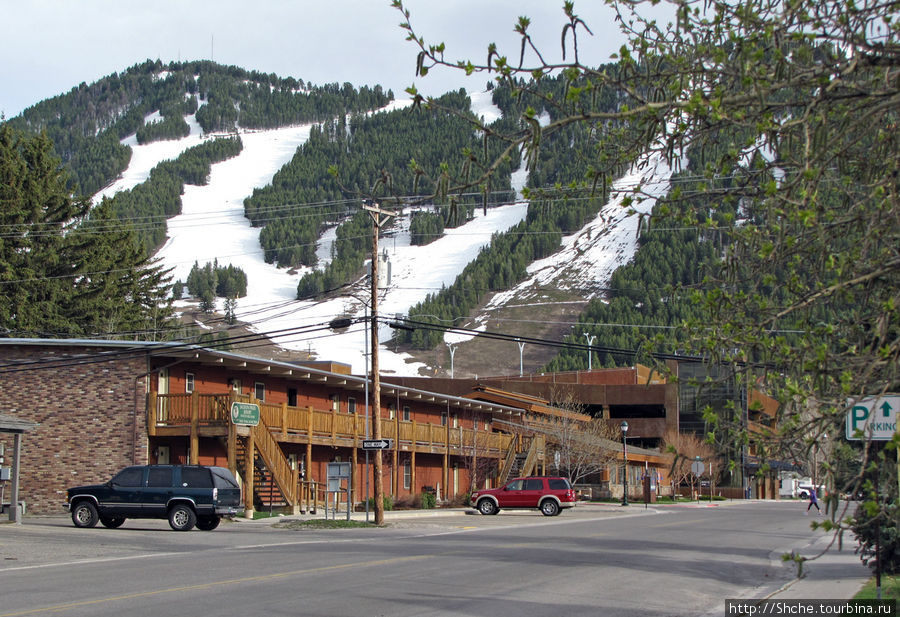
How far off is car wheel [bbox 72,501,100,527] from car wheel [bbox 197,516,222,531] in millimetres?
2920

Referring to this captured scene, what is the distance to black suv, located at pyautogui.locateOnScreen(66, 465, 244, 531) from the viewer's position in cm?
2789

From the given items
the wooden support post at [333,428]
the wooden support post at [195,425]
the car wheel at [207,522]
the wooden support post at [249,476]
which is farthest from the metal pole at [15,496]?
the wooden support post at [333,428]

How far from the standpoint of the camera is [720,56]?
7.00m

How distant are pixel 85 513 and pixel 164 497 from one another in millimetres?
2650

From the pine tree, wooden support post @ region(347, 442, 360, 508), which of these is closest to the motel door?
wooden support post @ region(347, 442, 360, 508)

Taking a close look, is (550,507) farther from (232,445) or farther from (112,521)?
(112,521)

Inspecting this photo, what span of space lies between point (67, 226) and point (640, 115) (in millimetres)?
63313

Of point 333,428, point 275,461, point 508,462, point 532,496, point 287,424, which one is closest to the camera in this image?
point 275,461

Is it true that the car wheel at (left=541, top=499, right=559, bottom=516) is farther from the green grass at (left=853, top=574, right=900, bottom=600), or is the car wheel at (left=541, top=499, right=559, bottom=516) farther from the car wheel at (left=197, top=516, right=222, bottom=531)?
the green grass at (left=853, top=574, right=900, bottom=600)

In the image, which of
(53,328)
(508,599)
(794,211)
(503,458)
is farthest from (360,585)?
(53,328)

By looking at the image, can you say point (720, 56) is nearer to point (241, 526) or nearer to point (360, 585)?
point (360, 585)

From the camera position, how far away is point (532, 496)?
1694 inches

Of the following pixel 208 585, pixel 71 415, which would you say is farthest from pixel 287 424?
pixel 208 585

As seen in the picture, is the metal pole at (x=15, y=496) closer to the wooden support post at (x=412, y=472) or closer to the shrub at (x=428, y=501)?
the shrub at (x=428, y=501)
